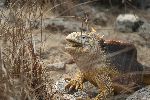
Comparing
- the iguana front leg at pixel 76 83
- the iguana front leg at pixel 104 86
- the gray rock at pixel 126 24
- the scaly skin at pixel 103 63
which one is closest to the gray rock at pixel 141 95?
the scaly skin at pixel 103 63

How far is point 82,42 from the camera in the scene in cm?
437

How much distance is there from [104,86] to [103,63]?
0.74ft

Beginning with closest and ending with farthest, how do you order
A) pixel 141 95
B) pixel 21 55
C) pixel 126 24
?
1. pixel 21 55
2. pixel 141 95
3. pixel 126 24

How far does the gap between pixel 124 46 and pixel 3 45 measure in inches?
52.2

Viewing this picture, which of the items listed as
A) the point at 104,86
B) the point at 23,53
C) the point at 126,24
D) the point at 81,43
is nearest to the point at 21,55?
the point at 23,53

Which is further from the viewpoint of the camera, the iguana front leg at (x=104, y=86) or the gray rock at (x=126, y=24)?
the gray rock at (x=126, y=24)

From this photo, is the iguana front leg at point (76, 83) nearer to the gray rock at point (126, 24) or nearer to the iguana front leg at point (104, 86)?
the iguana front leg at point (104, 86)

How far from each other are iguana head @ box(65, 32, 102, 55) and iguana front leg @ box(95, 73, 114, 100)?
0.83ft

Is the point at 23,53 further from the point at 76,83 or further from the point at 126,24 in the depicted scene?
the point at 126,24

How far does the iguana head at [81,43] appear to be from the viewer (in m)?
4.33

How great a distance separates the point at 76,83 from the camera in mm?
4566

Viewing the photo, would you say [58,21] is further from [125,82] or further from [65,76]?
[125,82]

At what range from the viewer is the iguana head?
171 inches

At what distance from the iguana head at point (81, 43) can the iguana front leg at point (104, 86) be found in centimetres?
25
